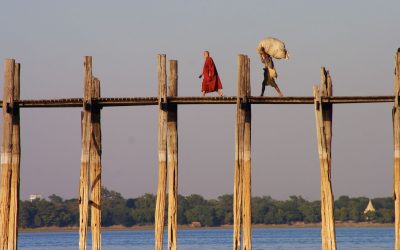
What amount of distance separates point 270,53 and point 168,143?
314 centimetres

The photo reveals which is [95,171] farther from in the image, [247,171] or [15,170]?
[247,171]

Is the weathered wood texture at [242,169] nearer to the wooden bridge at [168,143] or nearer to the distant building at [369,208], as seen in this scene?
the wooden bridge at [168,143]

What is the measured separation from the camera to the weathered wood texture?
2902 centimetres

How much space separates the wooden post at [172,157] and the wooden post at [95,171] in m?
1.86

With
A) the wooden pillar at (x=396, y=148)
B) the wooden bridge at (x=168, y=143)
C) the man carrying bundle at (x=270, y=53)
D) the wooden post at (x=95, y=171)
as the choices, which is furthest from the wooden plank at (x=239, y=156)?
the wooden post at (x=95, y=171)

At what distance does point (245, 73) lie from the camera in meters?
29.3

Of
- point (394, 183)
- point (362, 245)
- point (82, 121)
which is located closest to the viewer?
point (394, 183)

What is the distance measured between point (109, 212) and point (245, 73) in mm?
64728

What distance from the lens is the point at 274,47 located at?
99.5 feet

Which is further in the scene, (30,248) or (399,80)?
(30,248)

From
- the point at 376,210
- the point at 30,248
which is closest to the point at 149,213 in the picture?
the point at 376,210

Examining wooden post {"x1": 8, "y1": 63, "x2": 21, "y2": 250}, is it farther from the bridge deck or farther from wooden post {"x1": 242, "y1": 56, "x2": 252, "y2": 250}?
wooden post {"x1": 242, "y1": 56, "x2": 252, "y2": 250}

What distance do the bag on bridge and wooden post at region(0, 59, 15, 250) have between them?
5734 mm

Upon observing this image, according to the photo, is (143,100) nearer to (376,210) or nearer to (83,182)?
(83,182)
